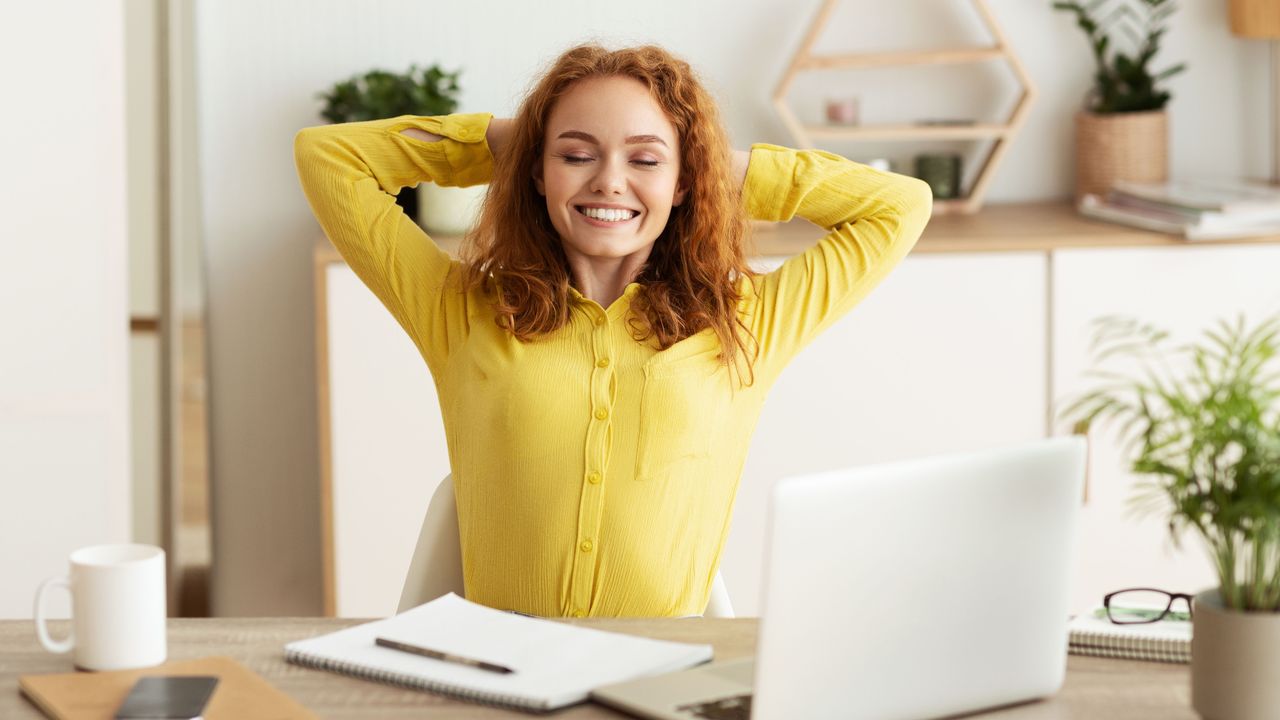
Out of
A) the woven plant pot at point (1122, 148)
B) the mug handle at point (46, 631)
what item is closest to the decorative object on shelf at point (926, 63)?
the woven plant pot at point (1122, 148)

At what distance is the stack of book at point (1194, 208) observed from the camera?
3.02m

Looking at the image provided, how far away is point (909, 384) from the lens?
311 centimetres

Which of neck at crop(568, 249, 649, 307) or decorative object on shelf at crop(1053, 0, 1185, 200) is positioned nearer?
neck at crop(568, 249, 649, 307)

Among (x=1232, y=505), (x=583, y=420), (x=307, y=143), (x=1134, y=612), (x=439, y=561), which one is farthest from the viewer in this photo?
(x=307, y=143)

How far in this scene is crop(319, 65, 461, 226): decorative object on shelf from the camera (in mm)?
3098

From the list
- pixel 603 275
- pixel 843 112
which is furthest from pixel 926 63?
pixel 603 275

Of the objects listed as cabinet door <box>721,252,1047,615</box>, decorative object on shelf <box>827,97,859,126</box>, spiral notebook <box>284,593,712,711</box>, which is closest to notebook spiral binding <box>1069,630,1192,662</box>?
spiral notebook <box>284,593,712,711</box>

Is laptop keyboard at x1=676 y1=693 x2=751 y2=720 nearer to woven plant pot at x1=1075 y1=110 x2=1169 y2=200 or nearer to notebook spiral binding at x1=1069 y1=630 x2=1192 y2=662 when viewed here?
notebook spiral binding at x1=1069 y1=630 x2=1192 y2=662

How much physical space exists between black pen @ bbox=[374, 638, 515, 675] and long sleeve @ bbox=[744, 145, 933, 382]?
0.69 m

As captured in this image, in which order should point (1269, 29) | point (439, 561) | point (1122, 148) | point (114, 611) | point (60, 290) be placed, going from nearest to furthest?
point (114, 611) < point (439, 561) < point (60, 290) < point (1269, 29) < point (1122, 148)

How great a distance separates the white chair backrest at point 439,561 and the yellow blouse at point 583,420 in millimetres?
26

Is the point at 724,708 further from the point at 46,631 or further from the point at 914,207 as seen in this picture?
the point at 914,207

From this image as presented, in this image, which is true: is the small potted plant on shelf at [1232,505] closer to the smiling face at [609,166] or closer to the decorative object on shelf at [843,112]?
the smiling face at [609,166]

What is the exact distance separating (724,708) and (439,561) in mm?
740
